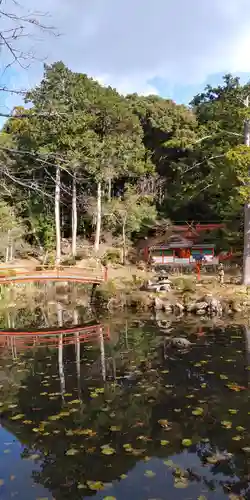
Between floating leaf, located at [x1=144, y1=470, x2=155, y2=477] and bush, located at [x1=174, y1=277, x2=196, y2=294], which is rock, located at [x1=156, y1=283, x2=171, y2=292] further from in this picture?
floating leaf, located at [x1=144, y1=470, x2=155, y2=477]

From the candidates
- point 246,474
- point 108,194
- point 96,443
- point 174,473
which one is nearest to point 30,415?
point 96,443

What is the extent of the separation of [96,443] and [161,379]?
8.82 ft

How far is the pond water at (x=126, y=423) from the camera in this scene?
4574 millimetres

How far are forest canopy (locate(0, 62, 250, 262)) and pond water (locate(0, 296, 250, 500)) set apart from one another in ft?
37.1

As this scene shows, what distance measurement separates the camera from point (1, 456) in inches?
208

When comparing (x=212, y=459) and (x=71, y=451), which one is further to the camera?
(x=71, y=451)

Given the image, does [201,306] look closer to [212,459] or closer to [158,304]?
[158,304]

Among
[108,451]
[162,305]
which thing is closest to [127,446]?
[108,451]

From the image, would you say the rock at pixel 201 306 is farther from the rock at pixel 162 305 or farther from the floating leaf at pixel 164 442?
the floating leaf at pixel 164 442

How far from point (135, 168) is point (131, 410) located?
79.6 ft

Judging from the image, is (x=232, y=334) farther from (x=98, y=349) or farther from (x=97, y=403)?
(x=97, y=403)

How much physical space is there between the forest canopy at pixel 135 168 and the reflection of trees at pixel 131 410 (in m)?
11.3

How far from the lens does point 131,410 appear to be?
253 inches

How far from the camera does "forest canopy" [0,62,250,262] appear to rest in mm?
22031
